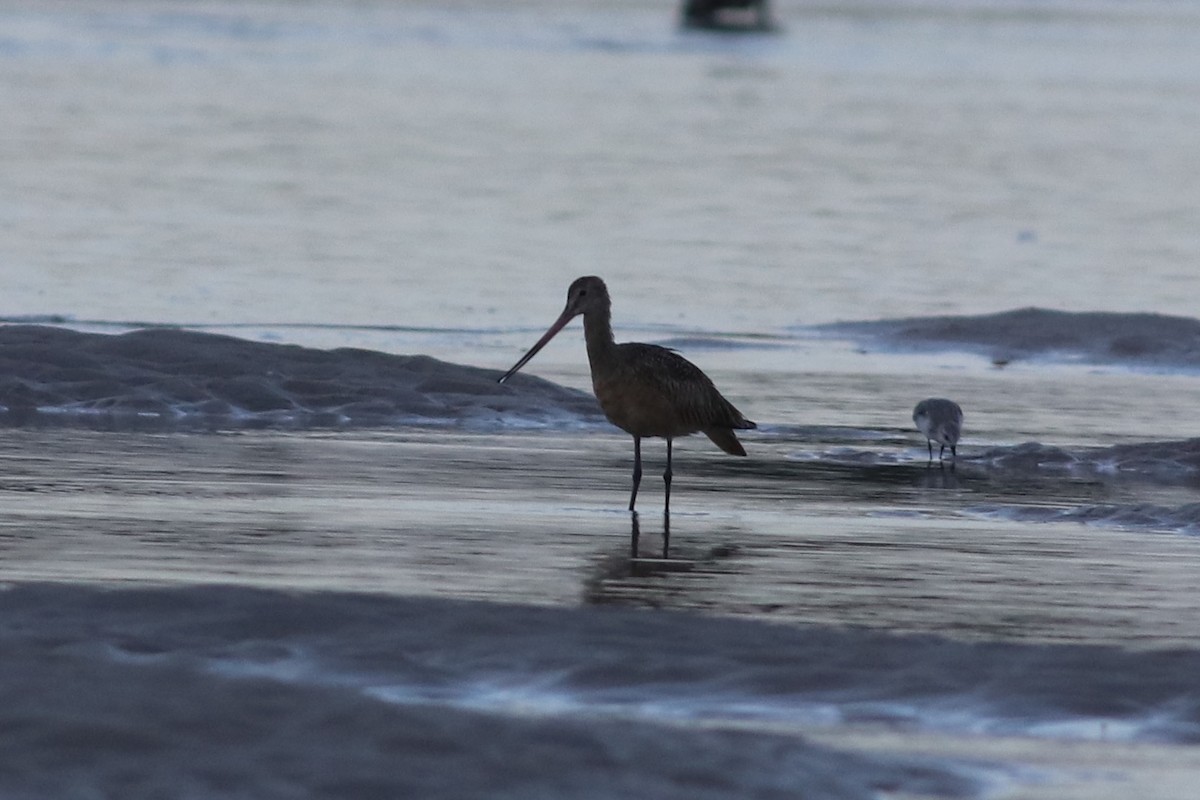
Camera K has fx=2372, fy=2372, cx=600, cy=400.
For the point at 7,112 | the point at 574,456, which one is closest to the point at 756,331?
the point at 574,456

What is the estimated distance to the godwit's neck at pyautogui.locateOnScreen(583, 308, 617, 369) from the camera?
10.5 m

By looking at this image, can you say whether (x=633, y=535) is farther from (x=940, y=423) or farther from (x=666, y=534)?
(x=940, y=423)

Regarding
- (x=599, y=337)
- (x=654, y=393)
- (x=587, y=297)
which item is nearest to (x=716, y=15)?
(x=587, y=297)

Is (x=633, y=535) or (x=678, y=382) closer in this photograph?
(x=633, y=535)

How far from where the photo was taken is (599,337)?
10.6 meters

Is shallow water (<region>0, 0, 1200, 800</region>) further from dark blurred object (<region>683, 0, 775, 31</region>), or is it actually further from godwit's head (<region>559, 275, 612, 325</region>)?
dark blurred object (<region>683, 0, 775, 31</region>)

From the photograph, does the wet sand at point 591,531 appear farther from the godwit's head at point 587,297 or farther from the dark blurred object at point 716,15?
the dark blurred object at point 716,15

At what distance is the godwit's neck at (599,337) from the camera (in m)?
10.5

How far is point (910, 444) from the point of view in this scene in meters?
12.7

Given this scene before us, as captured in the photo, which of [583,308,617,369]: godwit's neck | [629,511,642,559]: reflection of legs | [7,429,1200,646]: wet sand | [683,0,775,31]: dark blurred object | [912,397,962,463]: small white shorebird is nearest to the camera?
[7,429,1200,646]: wet sand

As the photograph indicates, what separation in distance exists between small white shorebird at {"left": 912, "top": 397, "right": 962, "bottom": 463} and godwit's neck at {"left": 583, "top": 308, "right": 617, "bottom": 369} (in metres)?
2.25

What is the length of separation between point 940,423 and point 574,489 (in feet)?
7.84

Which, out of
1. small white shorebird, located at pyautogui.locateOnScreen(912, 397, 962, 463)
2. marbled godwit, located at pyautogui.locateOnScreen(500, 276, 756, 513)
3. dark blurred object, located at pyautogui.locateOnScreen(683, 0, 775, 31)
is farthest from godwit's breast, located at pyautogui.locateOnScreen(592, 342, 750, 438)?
dark blurred object, located at pyautogui.locateOnScreen(683, 0, 775, 31)

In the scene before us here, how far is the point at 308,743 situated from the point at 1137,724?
2302mm
